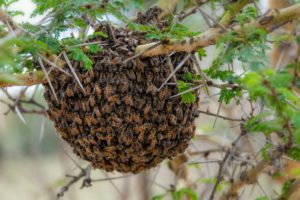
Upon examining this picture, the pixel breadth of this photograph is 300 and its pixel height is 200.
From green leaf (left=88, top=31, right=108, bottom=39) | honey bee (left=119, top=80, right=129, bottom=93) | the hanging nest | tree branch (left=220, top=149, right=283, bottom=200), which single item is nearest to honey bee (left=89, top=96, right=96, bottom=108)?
the hanging nest

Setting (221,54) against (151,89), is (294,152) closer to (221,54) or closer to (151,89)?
(221,54)

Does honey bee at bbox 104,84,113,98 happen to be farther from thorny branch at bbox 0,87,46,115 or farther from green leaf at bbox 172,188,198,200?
green leaf at bbox 172,188,198,200

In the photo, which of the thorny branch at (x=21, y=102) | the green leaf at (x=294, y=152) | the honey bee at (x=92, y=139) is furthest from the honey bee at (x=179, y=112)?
the thorny branch at (x=21, y=102)

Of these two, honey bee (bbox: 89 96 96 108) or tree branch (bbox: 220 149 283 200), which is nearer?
honey bee (bbox: 89 96 96 108)

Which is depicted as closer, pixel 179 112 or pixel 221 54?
pixel 221 54

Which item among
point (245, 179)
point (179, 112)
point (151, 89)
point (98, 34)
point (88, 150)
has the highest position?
point (98, 34)

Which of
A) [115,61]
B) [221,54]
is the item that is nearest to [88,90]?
[115,61]
